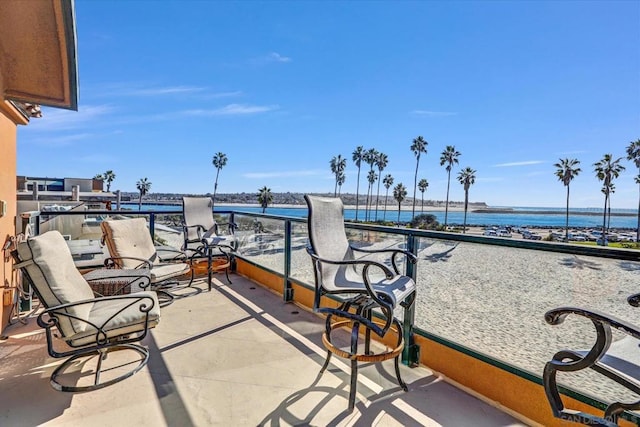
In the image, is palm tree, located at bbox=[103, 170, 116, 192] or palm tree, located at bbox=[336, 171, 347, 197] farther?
palm tree, located at bbox=[336, 171, 347, 197]

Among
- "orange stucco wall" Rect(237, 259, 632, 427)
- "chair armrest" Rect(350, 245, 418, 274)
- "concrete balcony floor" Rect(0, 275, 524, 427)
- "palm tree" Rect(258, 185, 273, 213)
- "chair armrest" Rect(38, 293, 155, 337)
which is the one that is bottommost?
"concrete balcony floor" Rect(0, 275, 524, 427)

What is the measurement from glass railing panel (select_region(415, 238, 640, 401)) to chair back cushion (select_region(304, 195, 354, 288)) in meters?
0.63

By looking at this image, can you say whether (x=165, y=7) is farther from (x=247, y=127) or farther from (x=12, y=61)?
(x=247, y=127)

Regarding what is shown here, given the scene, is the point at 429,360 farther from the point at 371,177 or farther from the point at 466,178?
the point at 371,177

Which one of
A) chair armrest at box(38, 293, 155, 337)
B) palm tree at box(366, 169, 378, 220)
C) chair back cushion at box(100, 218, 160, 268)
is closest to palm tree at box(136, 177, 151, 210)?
palm tree at box(366, 169, 378, 220)

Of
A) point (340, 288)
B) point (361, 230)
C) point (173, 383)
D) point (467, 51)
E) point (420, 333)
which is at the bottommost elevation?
point (173, 383)

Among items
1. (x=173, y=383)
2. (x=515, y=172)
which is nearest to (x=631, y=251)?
(x=173, y=383)

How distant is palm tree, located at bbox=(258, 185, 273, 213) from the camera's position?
42.8 m

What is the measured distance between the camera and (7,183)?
127 inches

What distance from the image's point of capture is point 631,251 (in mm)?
1536

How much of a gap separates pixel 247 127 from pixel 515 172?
174ft

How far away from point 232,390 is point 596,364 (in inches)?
77.8

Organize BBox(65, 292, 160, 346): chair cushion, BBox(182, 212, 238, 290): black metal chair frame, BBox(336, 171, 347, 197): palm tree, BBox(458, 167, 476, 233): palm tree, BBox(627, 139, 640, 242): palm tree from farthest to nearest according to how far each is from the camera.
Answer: BBox(336, 171, 347, 197): palm tree
BBox(458, 167, 476, 233): palm tree
BBox(627, 139, 640, 242): palm tree
BBox(182, 212, 238, 290): black metal chair frame
BBox(65, 292, 160, 346): chair cushion

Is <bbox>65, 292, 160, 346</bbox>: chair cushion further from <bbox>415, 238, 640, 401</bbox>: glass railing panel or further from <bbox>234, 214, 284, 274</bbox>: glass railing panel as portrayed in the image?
<bbox>234, 214, 284, 274</bbox>: glass railing panel
